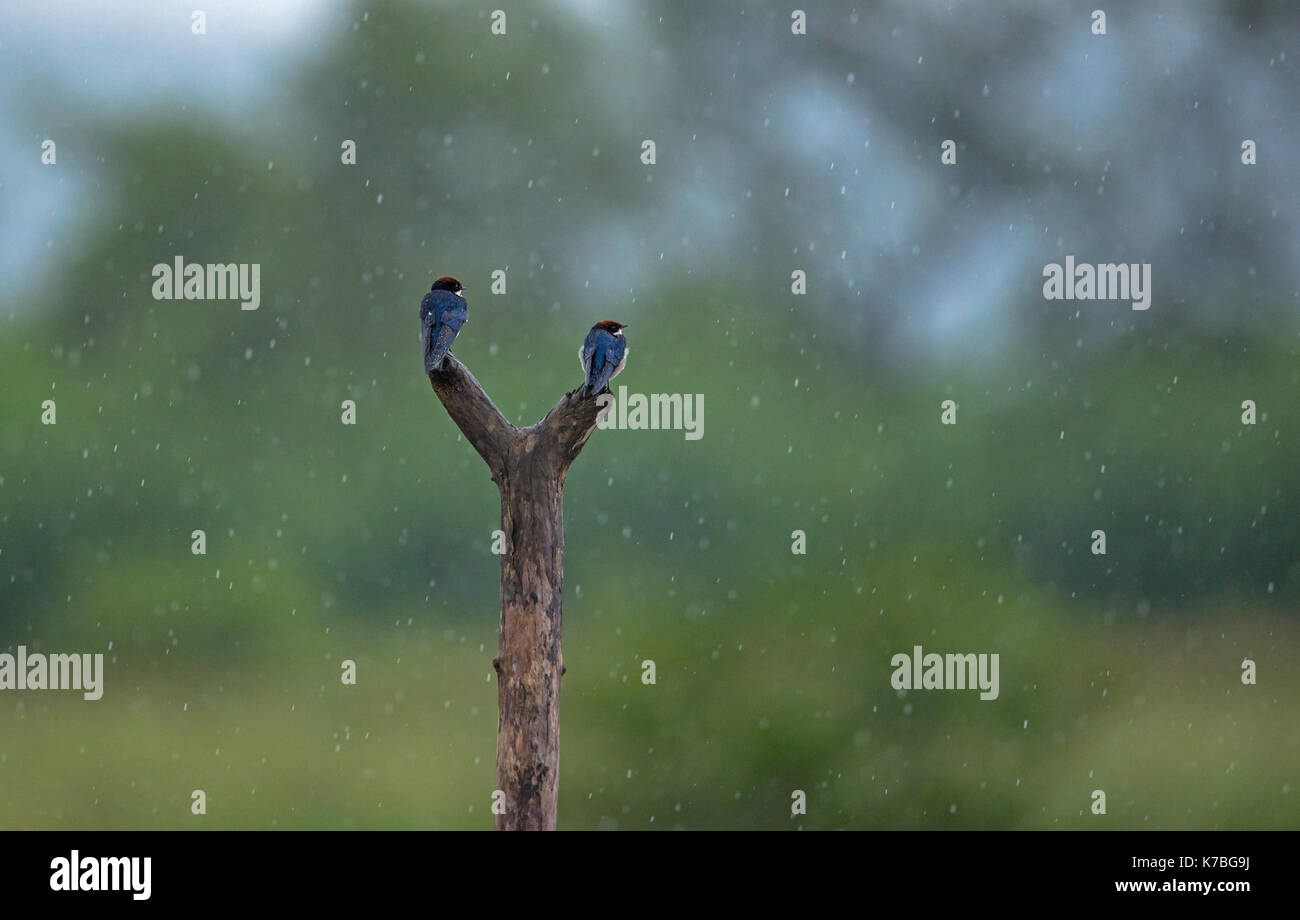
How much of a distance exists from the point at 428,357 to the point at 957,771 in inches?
435

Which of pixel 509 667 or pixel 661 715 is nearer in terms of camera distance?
pixel 509 667

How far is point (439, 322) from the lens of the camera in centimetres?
594

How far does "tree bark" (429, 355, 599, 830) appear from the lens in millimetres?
5684

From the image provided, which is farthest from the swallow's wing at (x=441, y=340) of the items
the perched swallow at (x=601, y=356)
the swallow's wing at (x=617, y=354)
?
the swallow's wing at (x=617, y=354)

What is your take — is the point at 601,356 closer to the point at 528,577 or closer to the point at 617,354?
the point at 617,354

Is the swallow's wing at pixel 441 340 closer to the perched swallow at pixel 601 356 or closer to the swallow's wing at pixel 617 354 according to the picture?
the perched swallow at pixel 601 356

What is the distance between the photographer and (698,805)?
572 inches

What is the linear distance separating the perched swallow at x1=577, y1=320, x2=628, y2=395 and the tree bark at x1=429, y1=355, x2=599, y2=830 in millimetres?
112

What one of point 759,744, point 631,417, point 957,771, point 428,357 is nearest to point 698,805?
point 759,744

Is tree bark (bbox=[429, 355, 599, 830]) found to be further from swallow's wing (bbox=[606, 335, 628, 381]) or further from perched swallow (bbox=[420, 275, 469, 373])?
swallow's wing (bbox=[606, 335, 628, 381])

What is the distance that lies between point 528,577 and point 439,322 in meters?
1.50

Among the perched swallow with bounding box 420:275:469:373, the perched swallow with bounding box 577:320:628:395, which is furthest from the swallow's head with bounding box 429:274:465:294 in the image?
the perched swallow with bounding box 577:320:628:395

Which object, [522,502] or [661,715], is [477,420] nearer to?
[522,502]

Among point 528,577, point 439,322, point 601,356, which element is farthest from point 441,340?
point 528,577
